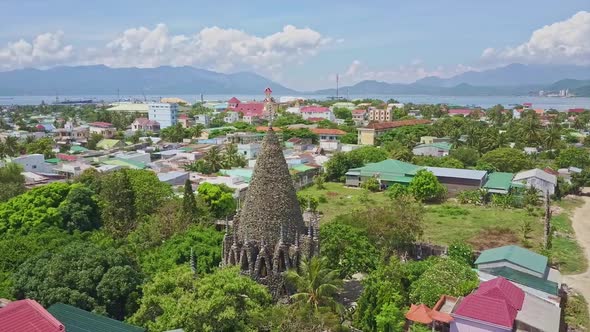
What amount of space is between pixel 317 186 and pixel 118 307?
3960 centimetres

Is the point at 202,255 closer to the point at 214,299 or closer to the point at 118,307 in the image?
the point at 118,307

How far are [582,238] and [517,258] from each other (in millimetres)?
16947

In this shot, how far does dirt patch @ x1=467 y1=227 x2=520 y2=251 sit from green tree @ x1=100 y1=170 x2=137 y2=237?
85.8 ft

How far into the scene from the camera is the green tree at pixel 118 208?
1272 inches

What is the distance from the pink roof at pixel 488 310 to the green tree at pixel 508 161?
151 feet

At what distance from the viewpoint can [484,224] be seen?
42.8 metres

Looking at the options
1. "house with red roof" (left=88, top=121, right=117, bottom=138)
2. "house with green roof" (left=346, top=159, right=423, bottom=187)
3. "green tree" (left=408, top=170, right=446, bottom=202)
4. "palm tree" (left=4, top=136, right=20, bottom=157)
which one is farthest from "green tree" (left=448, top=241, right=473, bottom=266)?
"house with red roof" (left=88, top=121, right=117, bottom=138)

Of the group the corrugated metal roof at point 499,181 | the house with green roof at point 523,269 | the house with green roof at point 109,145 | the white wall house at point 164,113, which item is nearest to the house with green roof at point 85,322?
the house with green roof at point 523,269

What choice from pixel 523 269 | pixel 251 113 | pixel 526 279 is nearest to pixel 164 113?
pixel 251 113

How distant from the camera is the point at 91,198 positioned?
33906 mm

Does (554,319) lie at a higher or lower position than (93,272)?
lower

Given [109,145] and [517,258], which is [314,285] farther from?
[109,145]

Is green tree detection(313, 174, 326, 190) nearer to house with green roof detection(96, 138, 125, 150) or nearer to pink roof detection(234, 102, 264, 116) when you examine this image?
house with green roof detection(96, 138, 125, 150)

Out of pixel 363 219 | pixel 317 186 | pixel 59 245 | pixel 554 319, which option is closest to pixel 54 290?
pixel 59 245
